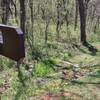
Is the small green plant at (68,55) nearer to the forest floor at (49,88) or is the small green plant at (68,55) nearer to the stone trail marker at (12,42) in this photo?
the forest floor at (49,88)

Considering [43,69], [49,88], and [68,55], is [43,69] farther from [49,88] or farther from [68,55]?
[68,55]

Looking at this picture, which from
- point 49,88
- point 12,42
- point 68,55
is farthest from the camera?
point 68,55

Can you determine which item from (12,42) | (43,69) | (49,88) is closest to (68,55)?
(43,69)

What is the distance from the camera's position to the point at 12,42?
3.13m

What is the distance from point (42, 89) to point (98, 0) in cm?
2314

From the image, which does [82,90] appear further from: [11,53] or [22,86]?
[11,53]

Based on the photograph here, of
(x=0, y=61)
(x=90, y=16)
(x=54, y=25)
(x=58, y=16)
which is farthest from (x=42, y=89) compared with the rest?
(x=90, y=16)

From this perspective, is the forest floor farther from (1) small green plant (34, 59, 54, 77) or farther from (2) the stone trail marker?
(2) the stone trail marker

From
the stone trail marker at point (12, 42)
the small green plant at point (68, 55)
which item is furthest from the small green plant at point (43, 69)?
the stone trail marker at point (12, 42)

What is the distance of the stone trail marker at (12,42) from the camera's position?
303cm

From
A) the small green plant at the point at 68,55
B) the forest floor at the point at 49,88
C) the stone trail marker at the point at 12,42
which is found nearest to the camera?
the stone trail marker at the point at 12,42

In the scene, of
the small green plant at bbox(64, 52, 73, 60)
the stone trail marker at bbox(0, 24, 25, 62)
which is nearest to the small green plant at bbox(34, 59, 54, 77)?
the small green plant at bbox(64, 52, 73, 60)

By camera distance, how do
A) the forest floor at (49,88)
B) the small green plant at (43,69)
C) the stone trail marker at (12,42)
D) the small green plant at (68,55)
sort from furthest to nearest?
the small green plant at (68,55) < the small green plant at (43,69) < the forest floor at (49,88) < the stone trail marker at (12,42)

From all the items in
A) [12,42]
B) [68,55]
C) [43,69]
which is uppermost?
[12,42]
